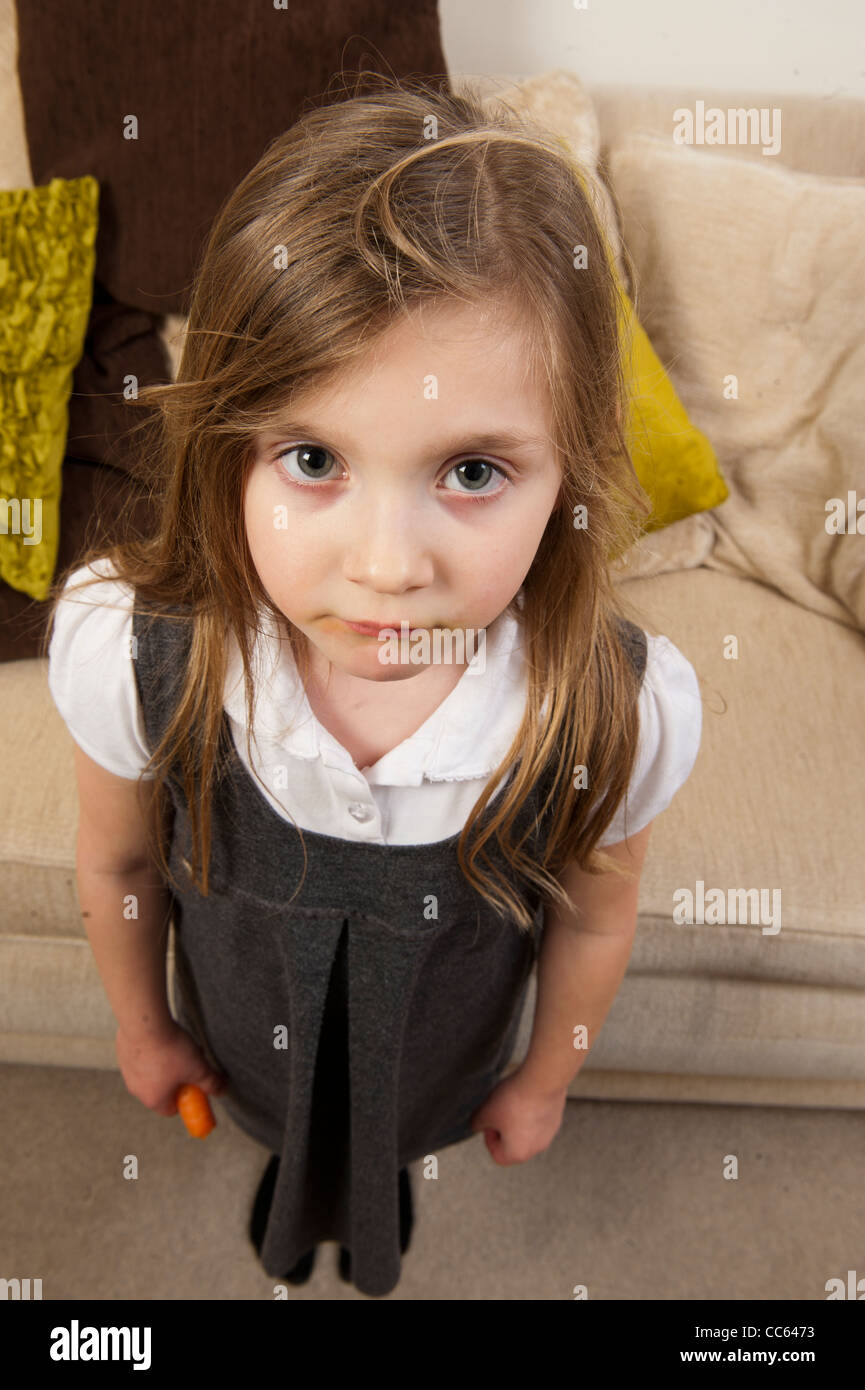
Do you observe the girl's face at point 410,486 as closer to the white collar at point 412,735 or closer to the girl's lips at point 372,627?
the girl's lips at point 372,627

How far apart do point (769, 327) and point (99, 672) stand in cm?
99

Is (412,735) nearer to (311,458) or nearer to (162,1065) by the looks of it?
(311,458)

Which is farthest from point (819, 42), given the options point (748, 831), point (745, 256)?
point (748, 831)

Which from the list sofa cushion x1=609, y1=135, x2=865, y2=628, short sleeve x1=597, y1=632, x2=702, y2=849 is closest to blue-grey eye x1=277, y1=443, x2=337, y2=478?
short sleeve x1=597, y1=632, x2=702, y2=849

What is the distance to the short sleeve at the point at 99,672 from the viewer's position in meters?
0.67

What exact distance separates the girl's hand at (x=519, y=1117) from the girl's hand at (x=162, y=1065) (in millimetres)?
275

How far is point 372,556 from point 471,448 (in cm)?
7

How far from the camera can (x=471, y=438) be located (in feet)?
1.61

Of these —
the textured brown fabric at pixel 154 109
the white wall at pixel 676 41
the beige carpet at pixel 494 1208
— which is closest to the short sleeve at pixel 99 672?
the textured brown fabric at pixel 154 109

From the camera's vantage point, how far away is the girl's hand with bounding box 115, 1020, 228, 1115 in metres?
0.89

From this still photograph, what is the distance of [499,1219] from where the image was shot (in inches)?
48.4

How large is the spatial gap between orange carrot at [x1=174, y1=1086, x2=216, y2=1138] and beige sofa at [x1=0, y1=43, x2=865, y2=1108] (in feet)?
0.76

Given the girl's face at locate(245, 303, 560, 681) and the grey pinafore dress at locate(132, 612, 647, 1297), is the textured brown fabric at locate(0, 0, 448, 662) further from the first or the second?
the girl's face at locate(245, 303, 560, 681)
